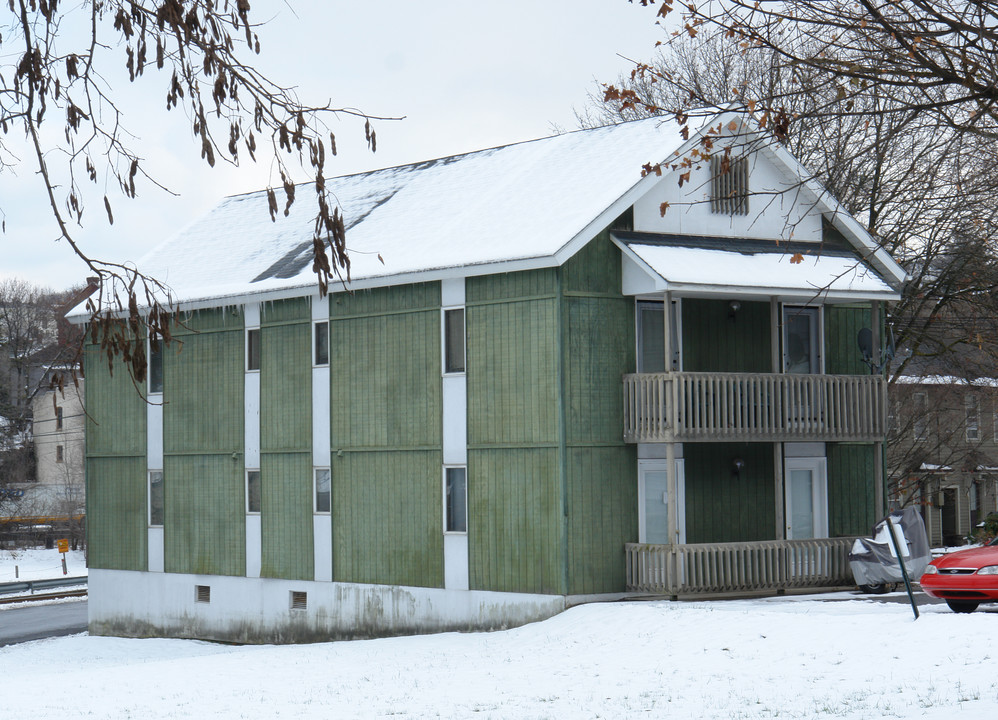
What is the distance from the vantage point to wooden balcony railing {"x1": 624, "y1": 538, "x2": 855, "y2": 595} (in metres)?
24.5

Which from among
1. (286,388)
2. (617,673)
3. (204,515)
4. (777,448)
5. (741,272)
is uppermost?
(741,272)

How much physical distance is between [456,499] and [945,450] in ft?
126

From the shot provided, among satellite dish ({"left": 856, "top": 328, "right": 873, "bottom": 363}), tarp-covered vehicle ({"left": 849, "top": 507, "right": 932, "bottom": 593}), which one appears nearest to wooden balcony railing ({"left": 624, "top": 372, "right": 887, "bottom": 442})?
satellite dish ({"left": 856, "top": 328, "right": 873, "bottom": 363})

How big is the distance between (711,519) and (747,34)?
1641cm

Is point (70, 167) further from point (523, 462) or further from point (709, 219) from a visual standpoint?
point (709, 219)

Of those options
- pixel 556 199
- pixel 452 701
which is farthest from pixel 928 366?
pixel 452 701

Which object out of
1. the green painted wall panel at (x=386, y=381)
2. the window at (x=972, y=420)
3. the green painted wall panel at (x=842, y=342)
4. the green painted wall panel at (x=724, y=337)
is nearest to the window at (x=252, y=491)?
the green painted wall panel at (x=386, y=381)

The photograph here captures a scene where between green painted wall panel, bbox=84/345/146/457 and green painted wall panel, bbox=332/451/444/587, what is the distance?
21.5 ft

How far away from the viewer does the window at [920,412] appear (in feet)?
159

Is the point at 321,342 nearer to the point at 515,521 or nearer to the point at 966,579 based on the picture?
the point at 515,521

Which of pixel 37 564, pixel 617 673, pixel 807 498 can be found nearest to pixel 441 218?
pixel 807 498

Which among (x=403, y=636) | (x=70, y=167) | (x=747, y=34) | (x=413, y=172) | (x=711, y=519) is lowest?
(x=403, y=636)

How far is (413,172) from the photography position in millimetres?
33031

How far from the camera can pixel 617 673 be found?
1916cm
